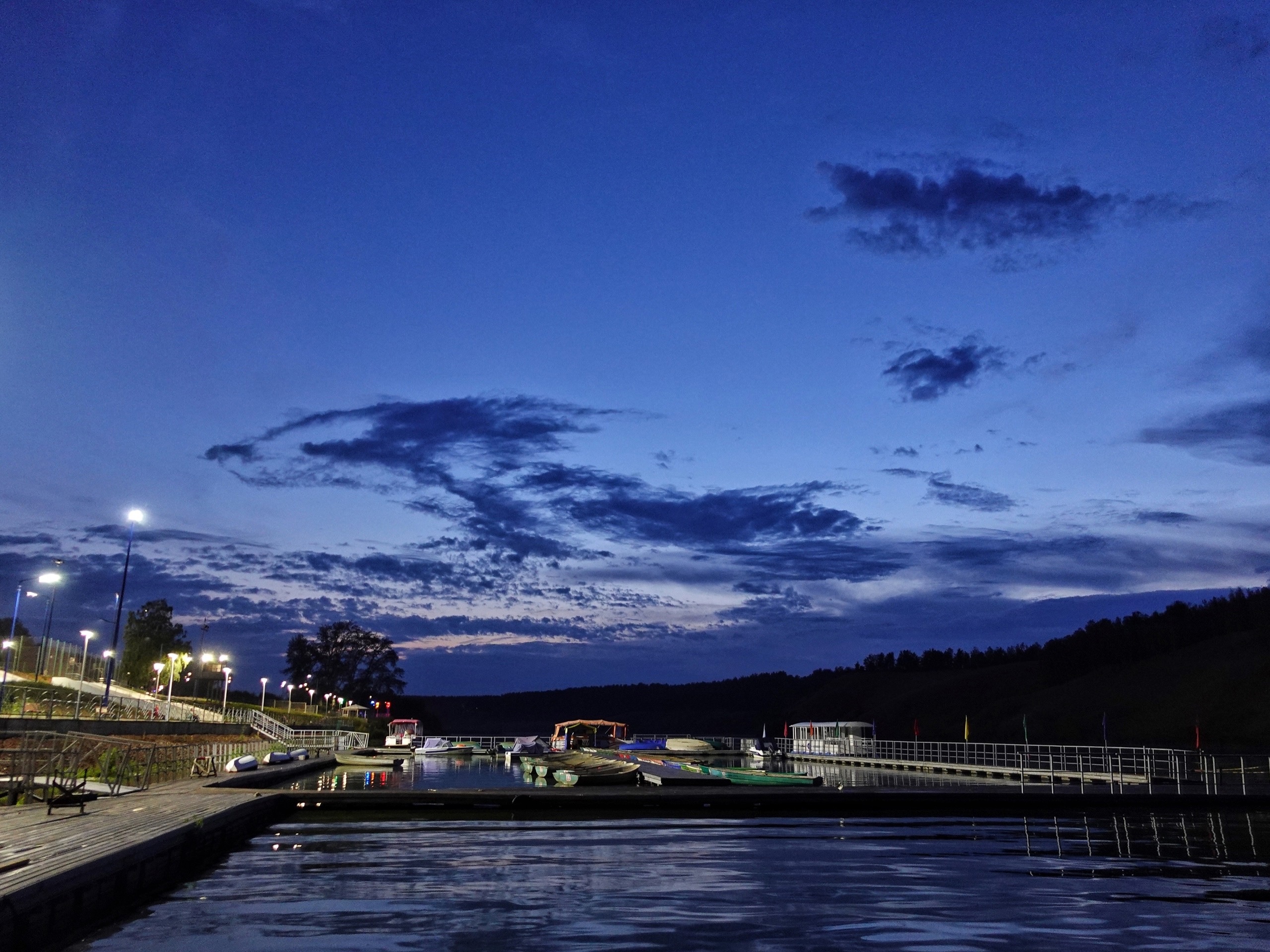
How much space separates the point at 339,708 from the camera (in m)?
154

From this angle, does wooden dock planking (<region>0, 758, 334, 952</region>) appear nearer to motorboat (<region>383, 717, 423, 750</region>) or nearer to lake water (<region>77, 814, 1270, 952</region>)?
lake water (<region>77, 814, 1270, 952</region>)

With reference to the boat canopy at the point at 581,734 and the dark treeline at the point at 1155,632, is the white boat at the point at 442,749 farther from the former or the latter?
the dark treeline at the point at 1155,632

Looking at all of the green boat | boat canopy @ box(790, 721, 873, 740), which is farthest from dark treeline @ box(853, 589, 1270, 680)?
the green boat

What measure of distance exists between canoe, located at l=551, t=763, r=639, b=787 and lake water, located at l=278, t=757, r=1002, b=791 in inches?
60.7

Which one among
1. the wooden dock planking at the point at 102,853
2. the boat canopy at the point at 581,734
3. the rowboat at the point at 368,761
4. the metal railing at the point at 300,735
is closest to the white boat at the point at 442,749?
the metal railing at the point at 300,735

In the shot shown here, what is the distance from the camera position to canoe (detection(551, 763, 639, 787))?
45.9 m

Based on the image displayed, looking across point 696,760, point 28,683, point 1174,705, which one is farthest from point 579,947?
point 1174,705

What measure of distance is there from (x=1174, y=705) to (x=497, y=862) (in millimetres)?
128489

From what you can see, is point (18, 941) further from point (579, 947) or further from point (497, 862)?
point (497, 862)

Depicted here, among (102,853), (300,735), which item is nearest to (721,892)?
(102,853)

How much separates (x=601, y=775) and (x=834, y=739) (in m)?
39.6

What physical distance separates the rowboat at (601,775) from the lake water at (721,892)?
16.7 metres

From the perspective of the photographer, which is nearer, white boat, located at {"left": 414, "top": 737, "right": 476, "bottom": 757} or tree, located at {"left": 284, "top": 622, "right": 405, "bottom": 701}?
white boat, located at {"left": 414, "top": 737, "right": 476, "bottom": 757}

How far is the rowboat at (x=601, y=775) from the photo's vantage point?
151 ft
